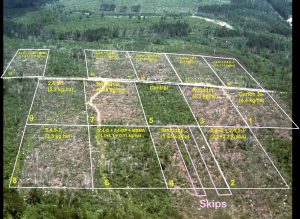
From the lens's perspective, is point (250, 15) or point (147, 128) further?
point (250, 15)

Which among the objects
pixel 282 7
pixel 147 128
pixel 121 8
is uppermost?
pixel 121 8

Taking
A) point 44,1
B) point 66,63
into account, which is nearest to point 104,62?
point 66,63

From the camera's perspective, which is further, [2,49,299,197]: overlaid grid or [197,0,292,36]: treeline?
[197,0,292,36]: treeline

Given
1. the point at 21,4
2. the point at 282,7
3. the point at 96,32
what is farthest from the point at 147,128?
the point at 282,7

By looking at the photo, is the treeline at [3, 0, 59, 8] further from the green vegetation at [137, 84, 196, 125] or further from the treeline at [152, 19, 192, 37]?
the green vegetation at [137, 84, 196, 125]

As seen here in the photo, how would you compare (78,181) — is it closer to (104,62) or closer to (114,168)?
(114,168)

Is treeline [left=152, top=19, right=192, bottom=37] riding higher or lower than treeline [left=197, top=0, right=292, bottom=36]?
higher

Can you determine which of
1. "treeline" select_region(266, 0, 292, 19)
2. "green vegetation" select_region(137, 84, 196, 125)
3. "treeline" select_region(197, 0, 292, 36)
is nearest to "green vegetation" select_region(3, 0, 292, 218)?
"green vegetation" select_region(137, 84, 196, 125)

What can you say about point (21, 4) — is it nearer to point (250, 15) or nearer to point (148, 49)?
point (250, 15)

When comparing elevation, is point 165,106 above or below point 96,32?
below
